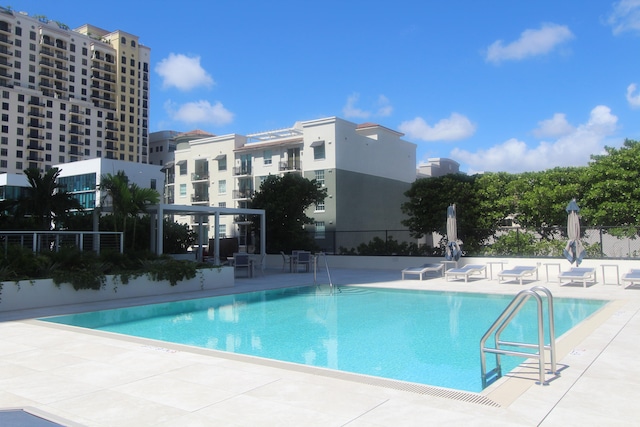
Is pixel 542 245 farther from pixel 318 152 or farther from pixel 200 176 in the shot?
pixel 200 176

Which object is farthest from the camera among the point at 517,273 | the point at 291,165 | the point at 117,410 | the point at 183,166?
the point at 183,166

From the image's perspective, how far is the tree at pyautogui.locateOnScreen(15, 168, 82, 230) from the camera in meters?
18.5

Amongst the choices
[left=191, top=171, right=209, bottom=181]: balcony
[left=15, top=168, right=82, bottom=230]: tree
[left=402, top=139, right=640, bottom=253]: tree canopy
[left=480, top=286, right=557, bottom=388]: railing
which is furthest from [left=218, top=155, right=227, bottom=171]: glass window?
[left=480, top=286, right=557, bottom=388]: railing

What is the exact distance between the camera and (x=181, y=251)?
86.7 ft

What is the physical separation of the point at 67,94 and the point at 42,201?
85.8 m

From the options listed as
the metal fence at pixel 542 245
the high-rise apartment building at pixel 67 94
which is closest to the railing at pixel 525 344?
the metal fence at pixel 542 245

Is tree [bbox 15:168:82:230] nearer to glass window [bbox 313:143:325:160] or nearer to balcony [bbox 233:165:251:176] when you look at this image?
glass window [bbox 313:143:325:160]

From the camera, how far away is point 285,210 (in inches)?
1060

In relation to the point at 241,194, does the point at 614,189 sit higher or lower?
lower

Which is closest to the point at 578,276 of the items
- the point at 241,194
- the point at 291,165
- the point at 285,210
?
the point at 285,210

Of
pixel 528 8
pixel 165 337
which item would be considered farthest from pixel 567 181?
pixel 165 337

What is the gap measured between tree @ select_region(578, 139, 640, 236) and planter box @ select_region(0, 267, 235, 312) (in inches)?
665

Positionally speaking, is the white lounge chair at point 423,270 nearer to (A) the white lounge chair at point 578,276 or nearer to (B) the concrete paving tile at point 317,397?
(A) the white lounge chair at point 578,276

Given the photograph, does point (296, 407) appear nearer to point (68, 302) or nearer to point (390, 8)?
point (68, 302)
